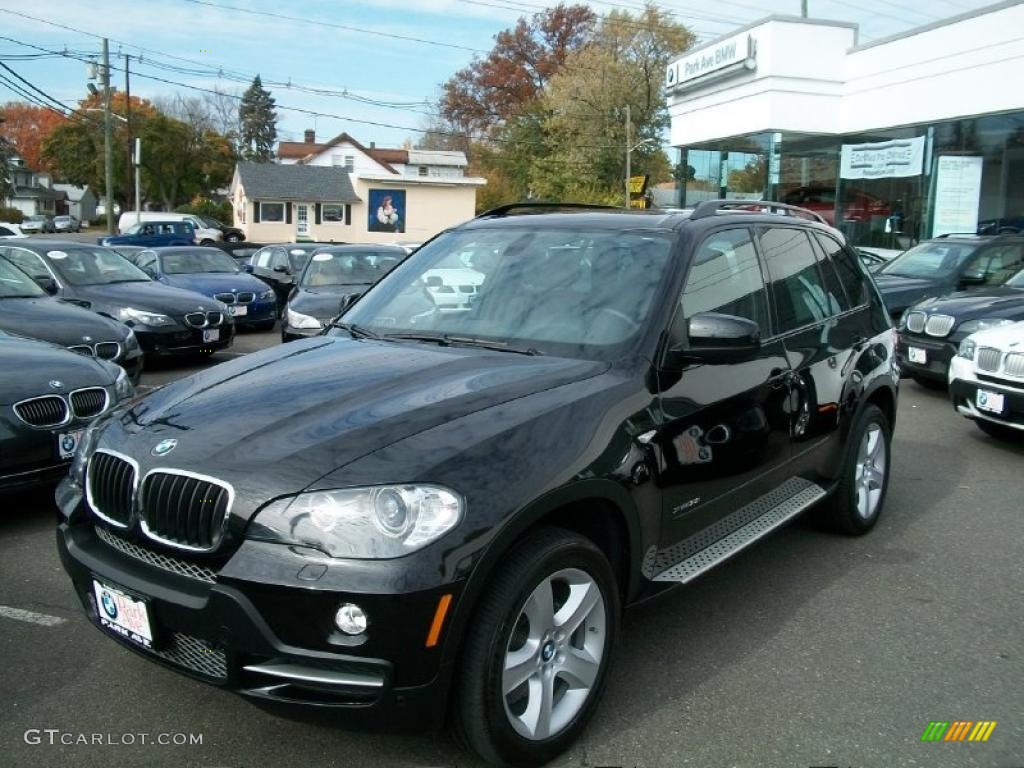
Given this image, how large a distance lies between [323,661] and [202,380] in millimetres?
1435

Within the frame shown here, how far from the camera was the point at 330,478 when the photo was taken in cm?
255

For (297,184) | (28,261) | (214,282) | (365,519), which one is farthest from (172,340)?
(297,184)

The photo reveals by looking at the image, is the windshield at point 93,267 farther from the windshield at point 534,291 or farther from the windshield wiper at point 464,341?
the windshield wiper at point 464,341

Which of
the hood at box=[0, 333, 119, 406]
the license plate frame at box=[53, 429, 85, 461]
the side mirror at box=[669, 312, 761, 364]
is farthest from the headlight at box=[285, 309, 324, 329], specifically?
the side mirror at box=[669, 312, 761, 364]

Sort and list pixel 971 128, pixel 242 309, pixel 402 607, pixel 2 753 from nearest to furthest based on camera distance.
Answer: pixel 402 607, pixel 2 753, pixel 242 309, pixel 971 128

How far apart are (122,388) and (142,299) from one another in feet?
19.0

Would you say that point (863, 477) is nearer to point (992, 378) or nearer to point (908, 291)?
point (992, 378)

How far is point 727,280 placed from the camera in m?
3.99

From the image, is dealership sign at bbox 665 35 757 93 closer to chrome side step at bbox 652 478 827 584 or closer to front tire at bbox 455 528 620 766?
chrome side step at bbox 652 478 827 584

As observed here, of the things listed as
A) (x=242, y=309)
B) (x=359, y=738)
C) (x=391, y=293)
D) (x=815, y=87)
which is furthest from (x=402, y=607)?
(x=815, y=87)

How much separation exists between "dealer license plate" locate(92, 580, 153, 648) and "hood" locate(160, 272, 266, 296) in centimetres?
1184

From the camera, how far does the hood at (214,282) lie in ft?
46.5

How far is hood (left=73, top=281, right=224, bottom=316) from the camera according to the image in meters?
10.8

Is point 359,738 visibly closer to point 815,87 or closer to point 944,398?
point 944,398
